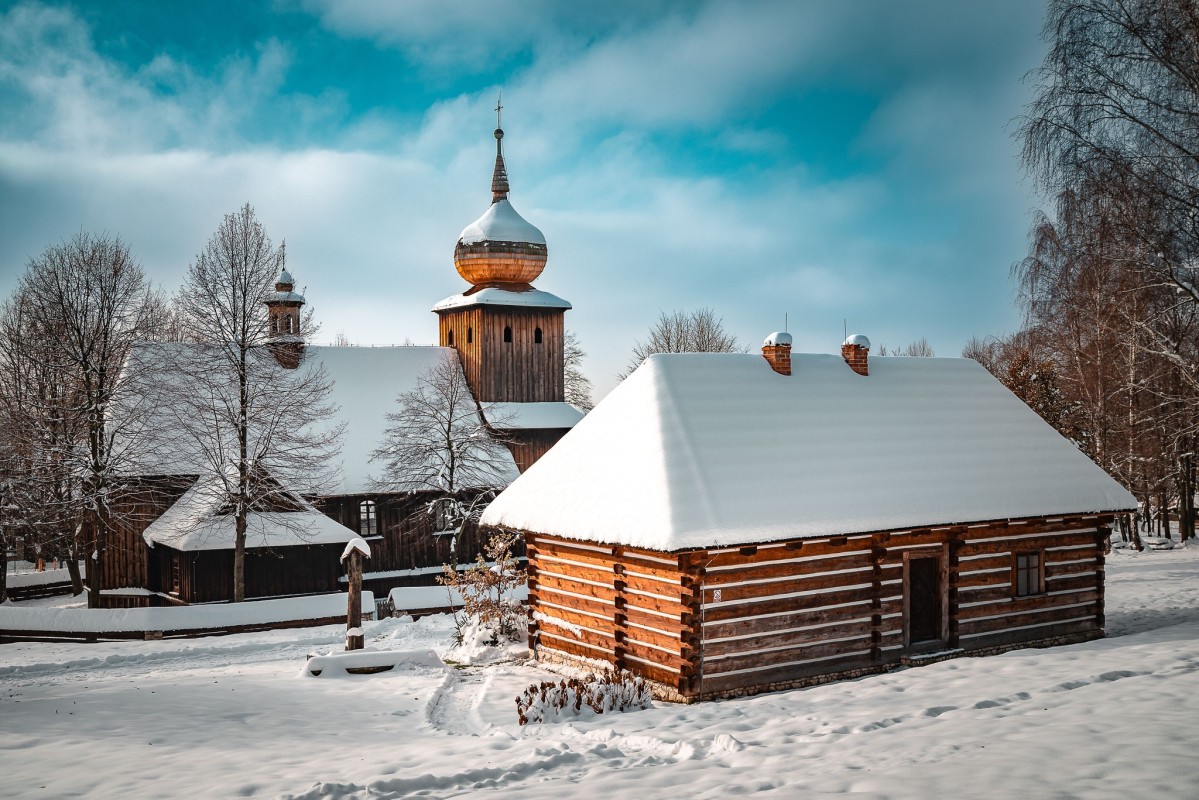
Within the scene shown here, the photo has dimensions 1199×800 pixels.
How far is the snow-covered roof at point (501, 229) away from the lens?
117 feet

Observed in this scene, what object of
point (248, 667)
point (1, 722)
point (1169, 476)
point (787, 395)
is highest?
point (787, 395)

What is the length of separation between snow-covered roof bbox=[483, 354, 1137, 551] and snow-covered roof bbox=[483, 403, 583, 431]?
15468mm

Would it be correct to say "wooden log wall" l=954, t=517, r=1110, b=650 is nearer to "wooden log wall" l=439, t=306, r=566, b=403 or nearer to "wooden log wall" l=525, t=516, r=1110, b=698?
"wooden log wall" l=525, t=516, r=1110, b=698

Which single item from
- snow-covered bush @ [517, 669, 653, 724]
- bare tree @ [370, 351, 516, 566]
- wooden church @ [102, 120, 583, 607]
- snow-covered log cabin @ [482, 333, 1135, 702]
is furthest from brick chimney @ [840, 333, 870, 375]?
wooden church @ [102, 120, 583, 607]

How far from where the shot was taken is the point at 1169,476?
30.6m

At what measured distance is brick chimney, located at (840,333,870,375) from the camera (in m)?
19.5

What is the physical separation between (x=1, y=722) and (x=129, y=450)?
16539mm

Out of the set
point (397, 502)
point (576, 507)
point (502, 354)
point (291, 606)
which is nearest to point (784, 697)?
point (576, 507)

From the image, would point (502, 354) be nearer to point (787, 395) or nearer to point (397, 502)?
point (397, 502)

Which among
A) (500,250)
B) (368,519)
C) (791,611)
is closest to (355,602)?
(791,611)

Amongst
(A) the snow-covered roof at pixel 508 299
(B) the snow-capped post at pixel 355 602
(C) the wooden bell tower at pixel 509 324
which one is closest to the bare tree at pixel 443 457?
(C) the wooden bell tower at pixel 509 324

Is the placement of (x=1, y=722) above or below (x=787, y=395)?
below

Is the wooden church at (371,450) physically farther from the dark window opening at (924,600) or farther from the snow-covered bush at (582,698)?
the dark window opening at (924,600)

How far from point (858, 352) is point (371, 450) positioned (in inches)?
674
